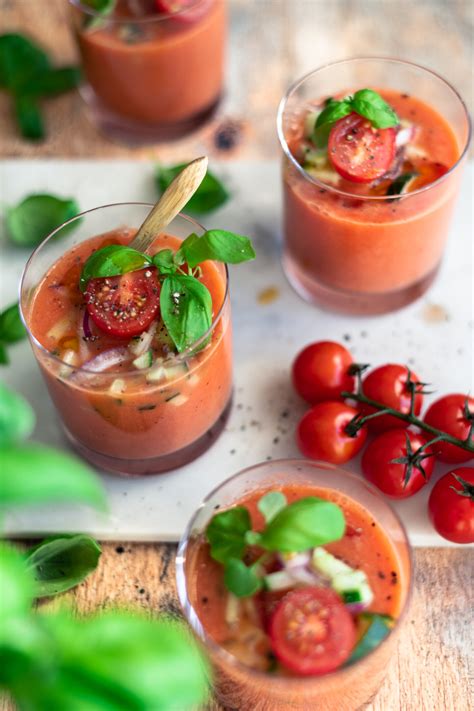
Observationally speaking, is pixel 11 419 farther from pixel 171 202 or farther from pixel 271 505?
pixel 171 202

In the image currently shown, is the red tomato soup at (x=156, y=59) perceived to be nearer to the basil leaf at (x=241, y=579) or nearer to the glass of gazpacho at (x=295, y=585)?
the glass of gazpacho at (x=295, y=585)

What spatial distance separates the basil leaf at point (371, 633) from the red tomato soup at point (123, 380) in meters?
0.55

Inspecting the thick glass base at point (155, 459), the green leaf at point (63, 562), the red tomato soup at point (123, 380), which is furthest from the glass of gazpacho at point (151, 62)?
the green leaf at point (63, 562)

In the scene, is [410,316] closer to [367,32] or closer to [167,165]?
[167,165]

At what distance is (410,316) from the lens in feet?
7.22

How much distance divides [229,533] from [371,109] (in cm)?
94

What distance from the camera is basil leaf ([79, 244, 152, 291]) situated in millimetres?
1695

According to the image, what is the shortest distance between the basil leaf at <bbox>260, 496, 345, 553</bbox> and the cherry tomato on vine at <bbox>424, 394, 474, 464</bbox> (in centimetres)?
50

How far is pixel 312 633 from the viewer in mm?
1437

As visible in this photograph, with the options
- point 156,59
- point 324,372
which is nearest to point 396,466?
point 324,372

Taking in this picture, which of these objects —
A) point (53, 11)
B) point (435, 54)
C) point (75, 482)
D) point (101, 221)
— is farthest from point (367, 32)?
point (75, 482)

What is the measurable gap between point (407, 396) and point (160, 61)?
1.13 m

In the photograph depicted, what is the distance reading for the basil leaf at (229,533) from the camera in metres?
1.55

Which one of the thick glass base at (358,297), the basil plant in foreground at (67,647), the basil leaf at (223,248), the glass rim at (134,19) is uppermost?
the basil plant in foreground at (67,647)
